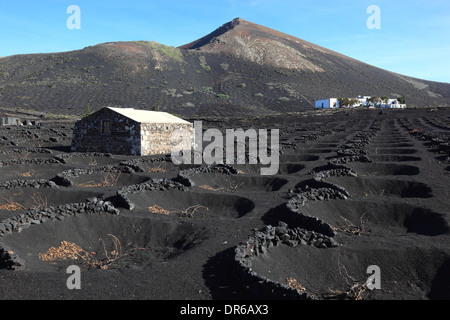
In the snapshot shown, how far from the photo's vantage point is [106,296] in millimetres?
5730

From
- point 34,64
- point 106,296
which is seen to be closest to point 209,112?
point 34,64

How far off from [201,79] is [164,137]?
68.7m

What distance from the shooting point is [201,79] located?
89.9 metres

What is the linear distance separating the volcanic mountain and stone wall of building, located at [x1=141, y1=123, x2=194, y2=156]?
3852 centimetres

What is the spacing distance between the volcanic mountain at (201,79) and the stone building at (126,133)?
129ft

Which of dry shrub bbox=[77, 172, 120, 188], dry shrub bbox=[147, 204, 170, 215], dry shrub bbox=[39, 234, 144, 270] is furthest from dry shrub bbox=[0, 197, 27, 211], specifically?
dry shrub bbox=[147, 204, 170, 215]

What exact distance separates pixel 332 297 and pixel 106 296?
3.56 metres

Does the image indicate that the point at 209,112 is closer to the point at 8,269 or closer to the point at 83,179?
the point at 83,179

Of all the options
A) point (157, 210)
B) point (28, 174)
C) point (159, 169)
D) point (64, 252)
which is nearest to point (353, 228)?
point (157, 210)

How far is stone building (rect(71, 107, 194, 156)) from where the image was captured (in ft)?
71.9

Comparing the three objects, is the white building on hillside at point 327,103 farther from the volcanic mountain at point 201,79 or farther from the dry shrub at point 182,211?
the dry shrub at point 182,211

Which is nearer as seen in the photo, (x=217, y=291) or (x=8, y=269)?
(x=217, y=291)

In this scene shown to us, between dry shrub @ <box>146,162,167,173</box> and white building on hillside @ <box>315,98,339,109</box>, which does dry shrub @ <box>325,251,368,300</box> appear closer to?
dry shrub @ <box>146,162,167,173</box>

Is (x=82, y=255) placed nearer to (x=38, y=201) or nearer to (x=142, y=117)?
(x=38, y=201)
